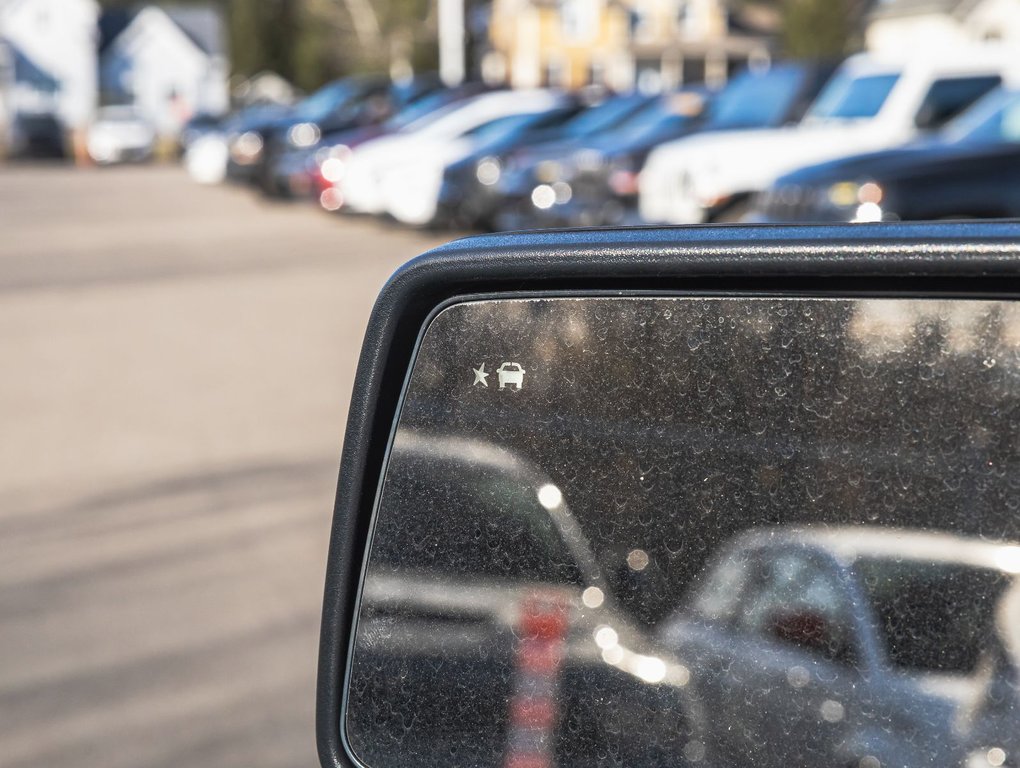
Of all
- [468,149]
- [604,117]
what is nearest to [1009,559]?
[468,149]

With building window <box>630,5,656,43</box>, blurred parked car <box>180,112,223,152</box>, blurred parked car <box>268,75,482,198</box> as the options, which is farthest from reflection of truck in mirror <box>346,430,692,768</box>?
building window <box>630,5,656,43</box>

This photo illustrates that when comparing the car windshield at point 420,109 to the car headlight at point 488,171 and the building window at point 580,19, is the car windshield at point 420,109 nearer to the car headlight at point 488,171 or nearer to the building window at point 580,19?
the car headlight at point 488,171

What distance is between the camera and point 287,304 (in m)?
15.1

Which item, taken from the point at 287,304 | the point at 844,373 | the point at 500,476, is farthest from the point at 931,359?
the point at 287,304

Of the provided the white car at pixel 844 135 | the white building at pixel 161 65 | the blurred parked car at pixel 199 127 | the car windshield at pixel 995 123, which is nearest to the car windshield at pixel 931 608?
the car windshield at pixel 995 123

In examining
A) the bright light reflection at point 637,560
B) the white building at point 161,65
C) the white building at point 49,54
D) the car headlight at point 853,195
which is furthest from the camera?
the white building at point 161,65

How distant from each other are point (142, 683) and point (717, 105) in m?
14.4

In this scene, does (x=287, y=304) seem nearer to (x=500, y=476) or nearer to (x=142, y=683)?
(x=142, y=683)

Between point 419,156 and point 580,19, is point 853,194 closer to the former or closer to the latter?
point 419,156

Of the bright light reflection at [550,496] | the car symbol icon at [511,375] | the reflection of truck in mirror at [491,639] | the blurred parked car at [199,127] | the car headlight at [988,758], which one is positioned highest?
the car symbol icon at [511,375]

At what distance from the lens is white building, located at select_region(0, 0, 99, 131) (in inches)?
2977

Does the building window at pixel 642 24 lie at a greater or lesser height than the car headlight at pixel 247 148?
lesser

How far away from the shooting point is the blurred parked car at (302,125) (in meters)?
28.4

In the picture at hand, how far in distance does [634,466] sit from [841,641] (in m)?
0.27
